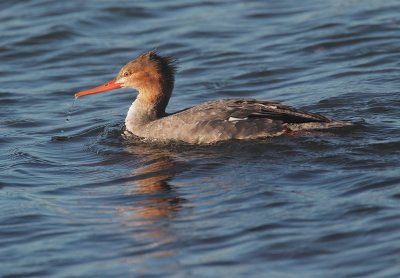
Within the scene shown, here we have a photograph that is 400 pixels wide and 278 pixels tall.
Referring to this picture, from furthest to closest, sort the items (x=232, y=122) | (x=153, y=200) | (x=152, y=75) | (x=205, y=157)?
(x=152, y=75)
(x=232, y=122)
(x=205, y=157)
(x=153, y=200)

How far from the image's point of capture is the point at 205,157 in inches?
425

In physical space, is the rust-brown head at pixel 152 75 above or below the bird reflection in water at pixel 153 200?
above

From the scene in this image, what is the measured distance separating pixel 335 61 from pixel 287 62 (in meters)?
0.85

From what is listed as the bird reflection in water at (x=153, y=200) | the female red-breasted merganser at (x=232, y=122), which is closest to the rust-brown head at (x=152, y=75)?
the female red-breasted merganser at (x=232, y=122)

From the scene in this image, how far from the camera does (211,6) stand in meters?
19.4

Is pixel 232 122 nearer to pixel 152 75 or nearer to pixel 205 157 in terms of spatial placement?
pixel 205 157

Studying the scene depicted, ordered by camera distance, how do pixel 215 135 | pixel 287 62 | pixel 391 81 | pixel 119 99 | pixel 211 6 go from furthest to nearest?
1. pixel 211 6
2. pixel 287 62
3. pixel 119 99
4. pixel 391 81
5. pixel 215 135

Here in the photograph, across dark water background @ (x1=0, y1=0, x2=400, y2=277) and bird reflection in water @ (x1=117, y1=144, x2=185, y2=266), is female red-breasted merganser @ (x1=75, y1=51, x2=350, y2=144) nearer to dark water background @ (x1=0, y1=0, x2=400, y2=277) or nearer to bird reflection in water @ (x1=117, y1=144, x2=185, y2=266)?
dark water background @ (x1=0, y1=0, x2=400, y2=277)

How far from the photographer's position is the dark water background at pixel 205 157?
7934 mm

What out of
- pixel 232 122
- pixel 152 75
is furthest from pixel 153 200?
pixel 152 75

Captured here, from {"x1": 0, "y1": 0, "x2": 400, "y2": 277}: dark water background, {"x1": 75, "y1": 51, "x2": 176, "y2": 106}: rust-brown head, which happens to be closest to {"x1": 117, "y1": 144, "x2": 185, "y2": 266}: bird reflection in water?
{"x1": 0, "y1": 0, "x2": 400, "y2": 277}: dark water background

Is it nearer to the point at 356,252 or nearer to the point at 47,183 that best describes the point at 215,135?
the point at 47,183

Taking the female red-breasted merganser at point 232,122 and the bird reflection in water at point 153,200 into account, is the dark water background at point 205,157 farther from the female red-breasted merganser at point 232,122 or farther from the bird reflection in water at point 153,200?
the female red-breasted merganser at point 232,122

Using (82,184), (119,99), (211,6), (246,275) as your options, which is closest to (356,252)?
(246,275)
